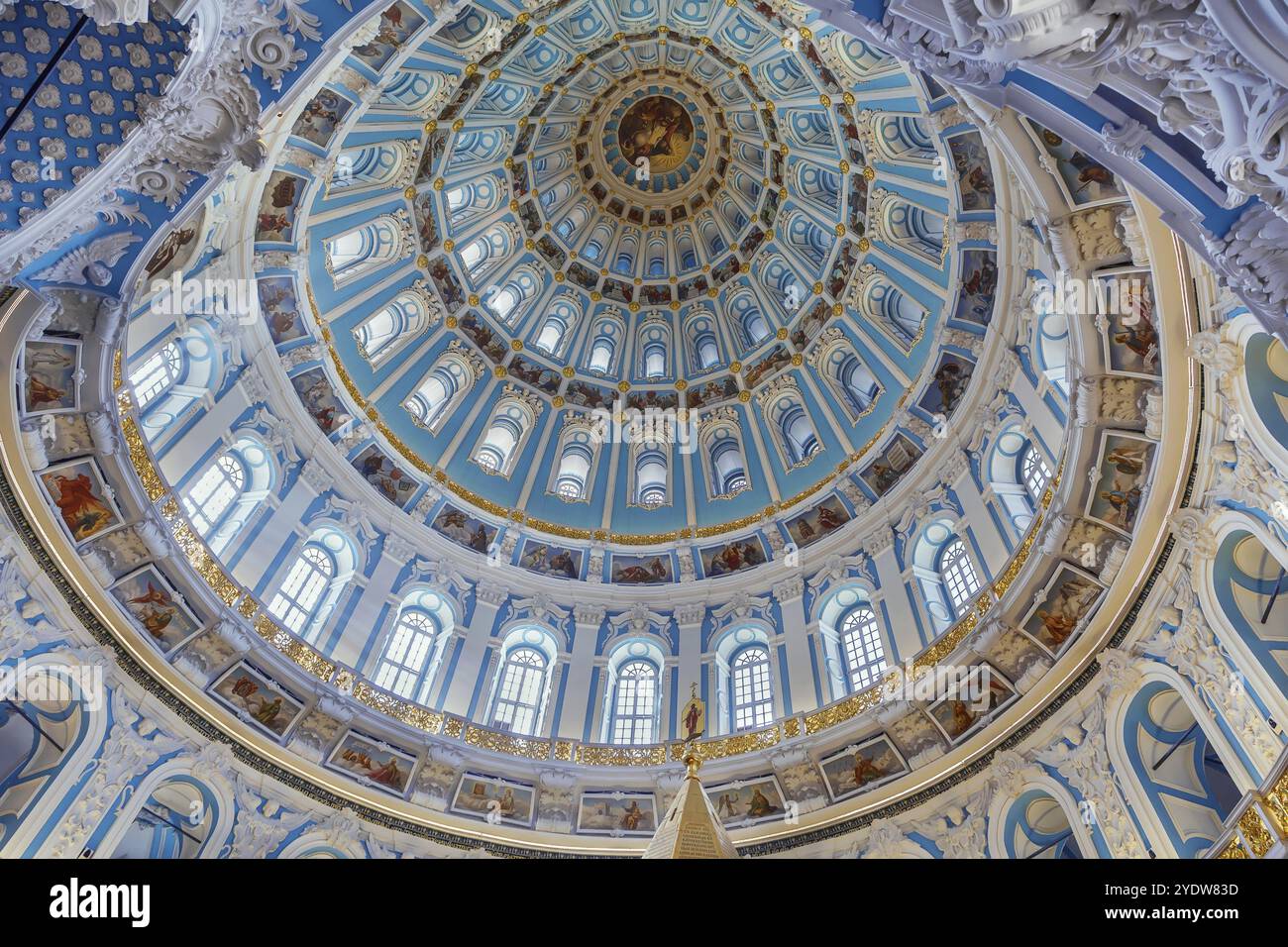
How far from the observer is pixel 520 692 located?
26.2 meters

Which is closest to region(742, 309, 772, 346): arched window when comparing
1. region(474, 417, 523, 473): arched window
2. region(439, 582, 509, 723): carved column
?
region(474, 417, 523, 473): arched window

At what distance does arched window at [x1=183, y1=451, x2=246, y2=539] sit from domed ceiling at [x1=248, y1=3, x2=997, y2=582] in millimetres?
3572

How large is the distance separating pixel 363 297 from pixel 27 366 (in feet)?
47.6

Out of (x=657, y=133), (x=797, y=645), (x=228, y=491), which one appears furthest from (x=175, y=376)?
(x=657, y=133)

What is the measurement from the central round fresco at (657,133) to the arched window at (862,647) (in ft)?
76.8

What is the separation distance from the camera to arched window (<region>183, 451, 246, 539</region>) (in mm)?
21938

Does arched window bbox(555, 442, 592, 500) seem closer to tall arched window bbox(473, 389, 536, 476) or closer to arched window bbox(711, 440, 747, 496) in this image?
tall arched window bbox(473, 389, 536, 476)

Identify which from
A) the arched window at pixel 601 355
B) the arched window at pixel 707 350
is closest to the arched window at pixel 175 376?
the arched window at pixel 601 355

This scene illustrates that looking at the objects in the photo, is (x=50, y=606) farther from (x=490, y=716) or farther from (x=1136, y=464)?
(x=1136, y=464)

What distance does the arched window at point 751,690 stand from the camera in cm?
2503

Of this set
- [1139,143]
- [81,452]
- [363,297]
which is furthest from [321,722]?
[1139,143]

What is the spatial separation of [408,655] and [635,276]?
2078cm

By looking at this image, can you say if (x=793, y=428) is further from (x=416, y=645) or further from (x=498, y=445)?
(x=416, y=645)

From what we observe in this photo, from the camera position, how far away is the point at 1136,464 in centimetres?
1680
